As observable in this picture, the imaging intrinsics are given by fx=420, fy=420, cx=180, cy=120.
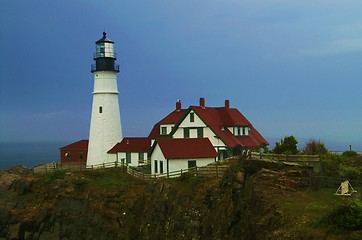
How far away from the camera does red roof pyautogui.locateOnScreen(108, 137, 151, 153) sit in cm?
4209

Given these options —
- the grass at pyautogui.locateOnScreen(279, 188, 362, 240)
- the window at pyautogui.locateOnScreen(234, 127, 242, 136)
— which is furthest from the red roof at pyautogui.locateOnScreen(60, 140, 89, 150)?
the grass at pyautogui.locateOnScreen(279, 188, 362, 240)

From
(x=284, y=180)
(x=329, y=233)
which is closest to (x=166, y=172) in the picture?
→ (x=284, y=180)

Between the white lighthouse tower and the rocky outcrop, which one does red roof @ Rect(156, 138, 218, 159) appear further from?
the white lighthouse tower

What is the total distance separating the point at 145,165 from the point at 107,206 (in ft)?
35.7

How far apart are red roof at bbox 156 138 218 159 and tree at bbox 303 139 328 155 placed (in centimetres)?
772

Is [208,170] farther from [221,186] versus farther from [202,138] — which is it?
[202,138]

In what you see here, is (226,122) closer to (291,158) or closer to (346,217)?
(291,158)

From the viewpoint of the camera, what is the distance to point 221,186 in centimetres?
2730

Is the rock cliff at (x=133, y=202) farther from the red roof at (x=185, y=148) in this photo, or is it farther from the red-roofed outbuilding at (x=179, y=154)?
the red roof at (x=185, y=148)

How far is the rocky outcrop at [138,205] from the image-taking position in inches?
968

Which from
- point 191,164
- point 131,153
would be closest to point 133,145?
point 131,153

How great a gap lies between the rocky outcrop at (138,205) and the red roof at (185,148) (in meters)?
3.55

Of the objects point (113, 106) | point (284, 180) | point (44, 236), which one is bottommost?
point (44, 236)

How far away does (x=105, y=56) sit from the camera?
141 ft
